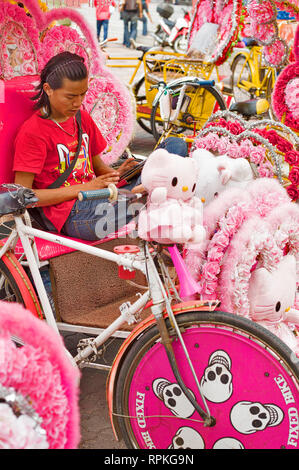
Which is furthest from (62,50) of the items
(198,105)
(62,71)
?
(198,105)

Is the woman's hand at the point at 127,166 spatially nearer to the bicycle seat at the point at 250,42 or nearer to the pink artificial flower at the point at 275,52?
the pink artificial flower at the point at 275,52

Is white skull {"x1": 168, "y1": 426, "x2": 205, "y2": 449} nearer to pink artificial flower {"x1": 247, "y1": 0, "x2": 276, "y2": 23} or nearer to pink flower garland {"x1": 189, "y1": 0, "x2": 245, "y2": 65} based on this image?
pink artificial flower {"x1": 247, "y1": 0, "x2": 276, "y2": 23}

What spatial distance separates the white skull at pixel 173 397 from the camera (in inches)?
74.9

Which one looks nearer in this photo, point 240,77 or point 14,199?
point 14,199

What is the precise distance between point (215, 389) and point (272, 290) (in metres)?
0.45

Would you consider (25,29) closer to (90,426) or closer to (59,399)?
(90,426)

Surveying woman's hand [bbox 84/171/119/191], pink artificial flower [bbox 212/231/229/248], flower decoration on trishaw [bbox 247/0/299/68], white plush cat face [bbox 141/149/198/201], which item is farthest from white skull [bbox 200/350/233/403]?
flower decoration on trishaw [bbox 247/0/299/68]

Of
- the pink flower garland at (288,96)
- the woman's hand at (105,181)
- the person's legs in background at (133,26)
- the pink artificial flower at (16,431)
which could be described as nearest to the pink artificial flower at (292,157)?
the woman's hand at (105,181)

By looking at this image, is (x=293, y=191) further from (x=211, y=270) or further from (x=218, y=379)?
(x=218, y=379)

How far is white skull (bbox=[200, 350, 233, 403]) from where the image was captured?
184 centimetres

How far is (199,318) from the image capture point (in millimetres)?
1811

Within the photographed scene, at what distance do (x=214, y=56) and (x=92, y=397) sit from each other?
4.93m

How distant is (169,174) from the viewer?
6.05 feet
